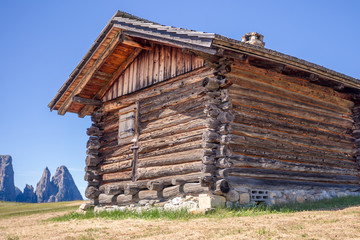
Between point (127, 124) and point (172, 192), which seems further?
point (127, 124)

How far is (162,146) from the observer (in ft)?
37.0

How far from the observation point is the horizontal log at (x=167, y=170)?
10001 mm

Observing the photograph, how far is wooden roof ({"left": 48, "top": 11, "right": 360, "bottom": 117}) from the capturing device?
9.27 m

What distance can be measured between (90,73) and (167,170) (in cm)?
496

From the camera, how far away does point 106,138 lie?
46.0 feet

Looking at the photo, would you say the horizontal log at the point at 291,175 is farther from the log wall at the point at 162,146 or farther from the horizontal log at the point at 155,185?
the horizontal log at the point at 155,185

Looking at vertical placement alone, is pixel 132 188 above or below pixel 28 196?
above

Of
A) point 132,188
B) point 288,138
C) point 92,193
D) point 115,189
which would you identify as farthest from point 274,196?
point 92,193

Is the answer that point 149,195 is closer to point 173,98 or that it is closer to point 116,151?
point 116,151

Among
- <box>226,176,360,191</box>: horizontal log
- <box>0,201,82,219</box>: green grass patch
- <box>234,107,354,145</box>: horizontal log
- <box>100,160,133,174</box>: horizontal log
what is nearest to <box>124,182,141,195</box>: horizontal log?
<box>100,160,133,174</box>: horizontal log

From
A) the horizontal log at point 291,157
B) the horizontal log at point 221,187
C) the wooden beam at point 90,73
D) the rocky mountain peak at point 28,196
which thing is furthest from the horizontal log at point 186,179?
the rocky mountain peak at point 28,196

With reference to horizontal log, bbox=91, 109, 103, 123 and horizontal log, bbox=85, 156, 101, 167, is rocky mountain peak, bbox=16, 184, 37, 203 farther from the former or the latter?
horizontal log, bbox=85, 156, 101, 167

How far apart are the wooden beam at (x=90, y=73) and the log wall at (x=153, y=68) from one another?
92 cm

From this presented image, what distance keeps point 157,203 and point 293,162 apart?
4.21 metres
